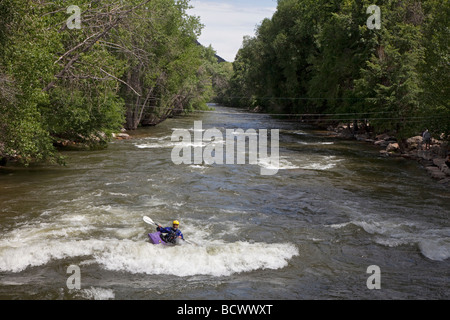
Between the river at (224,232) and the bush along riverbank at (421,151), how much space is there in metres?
0.77

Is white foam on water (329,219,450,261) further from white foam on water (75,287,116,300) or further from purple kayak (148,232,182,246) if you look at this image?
white foam on water (75,287,116,300)

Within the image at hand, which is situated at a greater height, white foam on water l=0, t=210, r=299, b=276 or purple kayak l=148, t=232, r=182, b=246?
purple kayak l=148, t=232, r=182, b=246

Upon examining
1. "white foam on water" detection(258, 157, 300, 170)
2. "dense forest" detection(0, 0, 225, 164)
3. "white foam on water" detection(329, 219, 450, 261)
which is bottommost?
"white foam on water" detection(329, 219, 450, 261)

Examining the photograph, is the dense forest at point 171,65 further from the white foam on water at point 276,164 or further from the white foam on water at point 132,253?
the white foam on water at point 276,164

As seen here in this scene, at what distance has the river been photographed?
9195mm

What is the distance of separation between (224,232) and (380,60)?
22837mm

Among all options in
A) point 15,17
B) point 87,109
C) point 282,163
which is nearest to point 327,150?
point 282,163

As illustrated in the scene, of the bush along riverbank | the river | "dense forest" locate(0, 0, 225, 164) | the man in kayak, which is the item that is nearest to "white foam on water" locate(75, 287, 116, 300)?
the river

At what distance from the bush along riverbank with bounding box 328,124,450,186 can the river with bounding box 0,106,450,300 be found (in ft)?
2.53

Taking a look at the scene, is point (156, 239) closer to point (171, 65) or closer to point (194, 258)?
point (194, 258)

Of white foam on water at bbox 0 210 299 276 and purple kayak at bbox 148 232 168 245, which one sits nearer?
white foam on water at bbox 0 210 299 276

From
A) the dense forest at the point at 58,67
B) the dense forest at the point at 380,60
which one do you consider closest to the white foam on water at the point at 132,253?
the dense forest at the point at 58,67

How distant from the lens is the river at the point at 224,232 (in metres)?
9.20

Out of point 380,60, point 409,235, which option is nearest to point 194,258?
point 409,235
